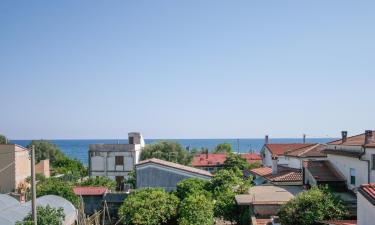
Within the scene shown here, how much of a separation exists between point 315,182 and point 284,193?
214 cm

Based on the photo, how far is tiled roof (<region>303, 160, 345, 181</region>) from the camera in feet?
90.4

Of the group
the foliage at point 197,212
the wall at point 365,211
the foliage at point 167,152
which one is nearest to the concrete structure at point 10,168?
the foliage at point 167,152

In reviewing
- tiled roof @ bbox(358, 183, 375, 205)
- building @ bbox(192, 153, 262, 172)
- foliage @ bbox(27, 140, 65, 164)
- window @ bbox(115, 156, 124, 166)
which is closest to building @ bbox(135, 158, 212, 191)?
window @ bbox(115, 156, 124, 166)

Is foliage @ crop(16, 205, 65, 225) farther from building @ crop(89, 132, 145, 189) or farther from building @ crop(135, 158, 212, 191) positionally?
building @ crop(89, 132, 145, 189)

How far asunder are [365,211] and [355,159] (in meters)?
12.3

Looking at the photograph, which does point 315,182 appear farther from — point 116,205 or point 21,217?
point 21,217

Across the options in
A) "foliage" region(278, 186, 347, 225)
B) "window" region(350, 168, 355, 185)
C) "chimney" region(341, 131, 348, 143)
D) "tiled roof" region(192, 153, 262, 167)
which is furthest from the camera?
"tiled roof" region(192, 153, 262, 167)

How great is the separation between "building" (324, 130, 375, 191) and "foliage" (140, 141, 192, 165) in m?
34.2

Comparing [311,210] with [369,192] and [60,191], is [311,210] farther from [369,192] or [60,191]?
[60,191]

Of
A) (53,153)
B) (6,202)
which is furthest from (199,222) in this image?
(53,153)

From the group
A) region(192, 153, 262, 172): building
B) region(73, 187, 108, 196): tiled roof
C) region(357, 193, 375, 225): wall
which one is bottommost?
region(192, 153, 262, 172): building

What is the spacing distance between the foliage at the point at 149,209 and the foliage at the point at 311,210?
1017 centimetres

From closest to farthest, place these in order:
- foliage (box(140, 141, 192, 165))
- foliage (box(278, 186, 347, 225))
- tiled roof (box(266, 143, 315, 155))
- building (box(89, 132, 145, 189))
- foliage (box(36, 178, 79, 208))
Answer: foliage (box(278, 186, 347, 225)) < foliage (box(36, 178, 79, 208)) < tiled roof (box(266, 143, 315, 155)) < building (box(89, 132, 145, 189)) < foliage (box(140, 141, 192, 165))

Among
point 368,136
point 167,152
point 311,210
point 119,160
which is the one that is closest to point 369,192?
point 311,210
